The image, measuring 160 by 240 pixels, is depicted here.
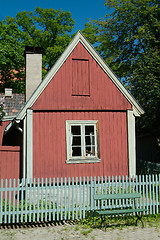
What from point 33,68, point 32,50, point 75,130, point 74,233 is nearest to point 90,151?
point 75,130

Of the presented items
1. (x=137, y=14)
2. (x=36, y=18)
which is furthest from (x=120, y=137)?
(x=36, y=18)

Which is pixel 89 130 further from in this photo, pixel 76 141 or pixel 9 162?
pixel 9 162

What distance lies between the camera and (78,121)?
39.0 ft

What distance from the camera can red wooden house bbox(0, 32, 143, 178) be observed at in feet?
37.7

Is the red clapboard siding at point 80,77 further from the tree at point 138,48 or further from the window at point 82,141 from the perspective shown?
the tree at point 138,48

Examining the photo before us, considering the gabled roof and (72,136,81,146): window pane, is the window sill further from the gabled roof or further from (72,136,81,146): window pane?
the gabled roof

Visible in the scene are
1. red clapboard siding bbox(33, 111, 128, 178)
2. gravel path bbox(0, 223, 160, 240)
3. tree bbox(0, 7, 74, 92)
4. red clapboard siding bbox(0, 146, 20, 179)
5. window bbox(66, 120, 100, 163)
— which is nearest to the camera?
gravel path bbox(0, 223, 160, 240)

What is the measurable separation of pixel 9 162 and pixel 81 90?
4.70 meters

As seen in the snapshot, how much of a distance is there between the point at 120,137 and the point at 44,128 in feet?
11.2

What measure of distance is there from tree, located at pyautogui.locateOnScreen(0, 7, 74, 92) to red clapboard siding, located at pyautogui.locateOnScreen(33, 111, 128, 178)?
1559 cm

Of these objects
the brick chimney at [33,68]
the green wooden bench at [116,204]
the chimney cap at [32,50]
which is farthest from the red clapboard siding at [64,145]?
the chimney cap at [32,50]

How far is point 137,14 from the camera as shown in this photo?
2083 cm

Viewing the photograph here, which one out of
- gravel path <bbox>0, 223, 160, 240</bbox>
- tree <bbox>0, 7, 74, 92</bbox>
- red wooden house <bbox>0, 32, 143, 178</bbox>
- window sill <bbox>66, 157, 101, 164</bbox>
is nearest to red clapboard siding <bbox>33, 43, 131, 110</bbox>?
red wooden house <bbox>0, 32, 143, 178</bbox>

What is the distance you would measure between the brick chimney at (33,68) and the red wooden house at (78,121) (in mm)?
3541
